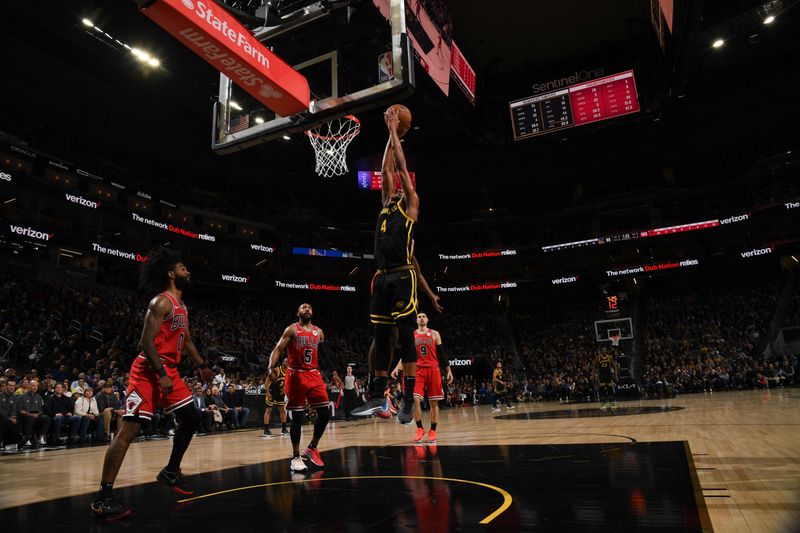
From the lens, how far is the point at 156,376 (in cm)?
476

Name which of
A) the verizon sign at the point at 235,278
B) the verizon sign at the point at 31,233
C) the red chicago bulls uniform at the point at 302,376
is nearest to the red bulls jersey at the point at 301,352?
the red chicago bulls uniform at the point at 302,376

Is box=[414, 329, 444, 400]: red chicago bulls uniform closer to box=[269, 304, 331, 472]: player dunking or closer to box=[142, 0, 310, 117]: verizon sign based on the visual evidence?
box=[269, 304, 331, 472]: player dunking

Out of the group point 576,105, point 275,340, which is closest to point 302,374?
point 576,105

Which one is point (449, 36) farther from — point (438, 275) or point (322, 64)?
point (438, 275)

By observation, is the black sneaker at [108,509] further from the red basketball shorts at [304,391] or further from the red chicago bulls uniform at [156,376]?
the red basketball shorts at [304,391]

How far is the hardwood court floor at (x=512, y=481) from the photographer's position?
345cm

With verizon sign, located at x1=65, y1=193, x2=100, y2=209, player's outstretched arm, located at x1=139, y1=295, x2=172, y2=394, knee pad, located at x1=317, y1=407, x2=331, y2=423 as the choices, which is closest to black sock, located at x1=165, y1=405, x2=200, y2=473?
player's outstretched arm, located at x1=139, y1=295, x2=172, y2=394

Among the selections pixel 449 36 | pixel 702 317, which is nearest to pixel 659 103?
pixel 449 36

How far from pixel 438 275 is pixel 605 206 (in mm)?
11433

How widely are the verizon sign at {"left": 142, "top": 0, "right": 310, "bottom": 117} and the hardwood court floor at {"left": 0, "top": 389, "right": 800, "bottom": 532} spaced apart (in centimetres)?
462

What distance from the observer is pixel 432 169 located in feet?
107

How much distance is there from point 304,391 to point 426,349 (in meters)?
3.20

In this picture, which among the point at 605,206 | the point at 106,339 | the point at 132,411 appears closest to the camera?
the point at 132,411

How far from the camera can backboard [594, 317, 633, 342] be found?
73.6 ft
